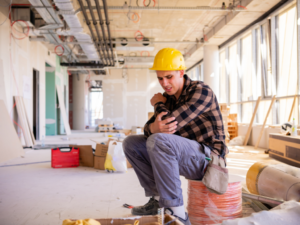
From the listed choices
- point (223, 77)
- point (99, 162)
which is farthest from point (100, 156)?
point (223, 77)

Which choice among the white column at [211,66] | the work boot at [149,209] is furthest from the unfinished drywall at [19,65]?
the white column at [211,66]

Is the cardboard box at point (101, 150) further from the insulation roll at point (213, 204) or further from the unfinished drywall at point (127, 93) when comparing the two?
the unfinished drywall at point (127, 93)

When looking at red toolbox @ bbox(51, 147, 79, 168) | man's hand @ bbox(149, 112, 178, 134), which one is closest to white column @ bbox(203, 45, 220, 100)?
red toolbox @ bbox(51, 147, 79, 168)

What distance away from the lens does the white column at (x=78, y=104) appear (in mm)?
14820

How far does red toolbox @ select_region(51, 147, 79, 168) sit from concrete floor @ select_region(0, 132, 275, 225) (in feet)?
0.43

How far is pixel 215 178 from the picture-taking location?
1417 millimetres

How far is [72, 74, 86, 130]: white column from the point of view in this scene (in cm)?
1482

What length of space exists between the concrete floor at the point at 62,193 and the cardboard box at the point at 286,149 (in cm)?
67

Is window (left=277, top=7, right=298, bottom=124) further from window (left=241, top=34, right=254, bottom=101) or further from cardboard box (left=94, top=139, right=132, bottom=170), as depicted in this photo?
cardboard box (left=94, top=139, right=132, bottom=170)

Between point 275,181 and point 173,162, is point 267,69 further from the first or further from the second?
point 173,162

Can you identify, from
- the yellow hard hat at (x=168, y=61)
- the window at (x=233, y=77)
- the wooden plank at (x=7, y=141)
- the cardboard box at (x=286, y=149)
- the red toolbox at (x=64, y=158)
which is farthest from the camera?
the window at (x=233, y=77)

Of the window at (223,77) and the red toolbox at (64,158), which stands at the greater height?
the window at (223,77)

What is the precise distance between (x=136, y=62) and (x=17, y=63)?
6.52 m

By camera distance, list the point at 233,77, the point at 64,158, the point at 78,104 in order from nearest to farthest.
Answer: the point at 64,158, the point at 233,77, the point at 78,104
